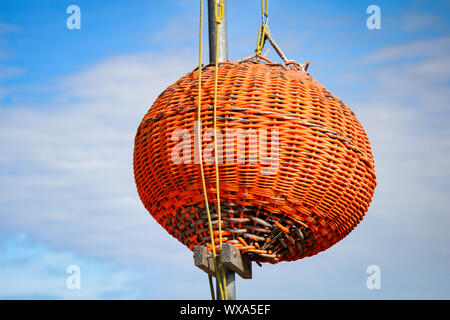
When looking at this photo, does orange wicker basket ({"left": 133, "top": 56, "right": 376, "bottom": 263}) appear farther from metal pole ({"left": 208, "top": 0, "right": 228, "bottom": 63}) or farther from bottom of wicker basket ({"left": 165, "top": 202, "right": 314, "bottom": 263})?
metal pole ({"left": 208, "top": 0, "right": 228, "bottom": 63})

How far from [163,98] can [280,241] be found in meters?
0.60

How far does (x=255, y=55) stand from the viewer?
2.99m

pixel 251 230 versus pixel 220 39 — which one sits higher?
pixel 220 39

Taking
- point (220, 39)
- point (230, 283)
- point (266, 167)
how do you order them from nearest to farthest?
point (266, 167), point (230, 283), point (220, 39)

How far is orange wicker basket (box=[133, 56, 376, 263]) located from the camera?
103 inches

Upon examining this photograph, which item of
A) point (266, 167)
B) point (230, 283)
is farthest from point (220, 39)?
point (230, 283)

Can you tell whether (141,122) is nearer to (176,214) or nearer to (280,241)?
(176,214)

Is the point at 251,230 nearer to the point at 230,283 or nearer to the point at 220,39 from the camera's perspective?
the point at 230,283

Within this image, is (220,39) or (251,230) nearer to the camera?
(251,230)

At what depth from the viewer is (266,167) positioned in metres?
2.59

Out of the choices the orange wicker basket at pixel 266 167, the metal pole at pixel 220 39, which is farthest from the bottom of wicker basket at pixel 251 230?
the metal pole at pixel 220 39

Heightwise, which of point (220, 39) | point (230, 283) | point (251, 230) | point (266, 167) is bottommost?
point (230, 283)

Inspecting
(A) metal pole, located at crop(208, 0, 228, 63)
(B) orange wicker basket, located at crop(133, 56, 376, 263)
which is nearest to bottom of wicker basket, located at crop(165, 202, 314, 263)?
(B) orange wicker basket, located at crop(133, 56, 376, 263)
